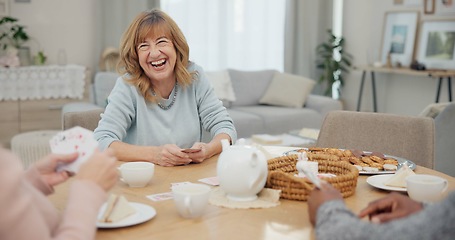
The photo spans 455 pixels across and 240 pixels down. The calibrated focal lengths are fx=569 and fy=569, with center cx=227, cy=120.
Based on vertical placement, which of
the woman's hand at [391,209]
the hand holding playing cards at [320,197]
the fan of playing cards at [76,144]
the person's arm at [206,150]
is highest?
the fan of playing cards at [76,144]

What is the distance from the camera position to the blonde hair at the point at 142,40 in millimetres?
2223

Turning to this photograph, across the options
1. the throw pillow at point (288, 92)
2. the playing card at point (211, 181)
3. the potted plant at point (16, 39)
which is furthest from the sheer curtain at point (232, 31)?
the playing card at point (211, 181)

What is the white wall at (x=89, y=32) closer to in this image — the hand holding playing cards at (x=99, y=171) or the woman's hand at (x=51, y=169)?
the woman's hand at (x=51, y=169)

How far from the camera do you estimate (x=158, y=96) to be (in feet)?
7.47

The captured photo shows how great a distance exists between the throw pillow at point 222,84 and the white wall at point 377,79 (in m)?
2.11

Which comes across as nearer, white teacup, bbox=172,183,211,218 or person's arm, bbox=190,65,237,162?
white teacup, bbox=172,183,211,218

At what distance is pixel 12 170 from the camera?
0.89 meters

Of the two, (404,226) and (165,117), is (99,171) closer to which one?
(404,226)

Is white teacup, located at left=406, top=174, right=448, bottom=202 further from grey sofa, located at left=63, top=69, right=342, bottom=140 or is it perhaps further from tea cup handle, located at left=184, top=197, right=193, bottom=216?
grey sofa, located at left=63, top=69, right=342, bottom=140

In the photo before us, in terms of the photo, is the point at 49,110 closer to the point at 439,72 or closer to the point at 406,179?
the point at 439,72

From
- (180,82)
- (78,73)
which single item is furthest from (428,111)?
(78,73)

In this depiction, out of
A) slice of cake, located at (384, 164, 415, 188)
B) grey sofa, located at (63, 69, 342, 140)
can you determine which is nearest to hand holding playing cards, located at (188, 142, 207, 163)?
slice of cake, located at (384, 164, 415, 188)

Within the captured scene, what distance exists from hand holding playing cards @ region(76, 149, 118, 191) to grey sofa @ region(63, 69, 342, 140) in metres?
3.60

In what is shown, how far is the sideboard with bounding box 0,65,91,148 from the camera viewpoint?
5.06 metres
